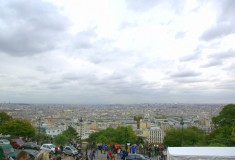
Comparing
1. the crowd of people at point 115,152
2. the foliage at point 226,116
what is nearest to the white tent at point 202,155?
the crowd of people at point 115,152

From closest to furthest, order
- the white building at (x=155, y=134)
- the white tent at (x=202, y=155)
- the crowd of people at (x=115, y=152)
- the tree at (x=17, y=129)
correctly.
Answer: the white tent at (x=202, y=155) < the crowd of people at (x=115, y=152) < the tree at (x=17, y=129) < the white building at (x=155, y=134)

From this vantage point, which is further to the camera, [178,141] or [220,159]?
[178,141]

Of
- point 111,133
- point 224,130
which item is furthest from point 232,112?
point 111,133

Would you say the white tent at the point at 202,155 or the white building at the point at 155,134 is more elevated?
the white tent at the point at 202,155

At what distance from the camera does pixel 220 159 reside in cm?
643

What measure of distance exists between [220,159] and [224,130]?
2291cm

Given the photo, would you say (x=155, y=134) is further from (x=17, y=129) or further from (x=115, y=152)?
(x=115, y=152)

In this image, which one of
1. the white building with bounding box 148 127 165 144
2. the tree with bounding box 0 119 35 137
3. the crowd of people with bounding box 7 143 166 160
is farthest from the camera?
the white building with bounding box 148 127 165 144

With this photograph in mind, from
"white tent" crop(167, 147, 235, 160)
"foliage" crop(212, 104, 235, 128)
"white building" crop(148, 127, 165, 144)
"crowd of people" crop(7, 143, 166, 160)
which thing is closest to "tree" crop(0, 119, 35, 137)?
"crowd of people" crop(7, 143, 166, 160)

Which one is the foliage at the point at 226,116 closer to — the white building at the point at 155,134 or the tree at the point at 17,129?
the tree at the point at 17,129

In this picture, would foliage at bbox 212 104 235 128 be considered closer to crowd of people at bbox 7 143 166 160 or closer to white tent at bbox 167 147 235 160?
crowd of people at bbox 7 143 166 160

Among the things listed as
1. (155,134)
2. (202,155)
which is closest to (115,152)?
(202,155)

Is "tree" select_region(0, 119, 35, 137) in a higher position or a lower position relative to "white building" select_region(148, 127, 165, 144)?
higher

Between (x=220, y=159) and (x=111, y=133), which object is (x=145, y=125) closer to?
(x=111, y=133)
